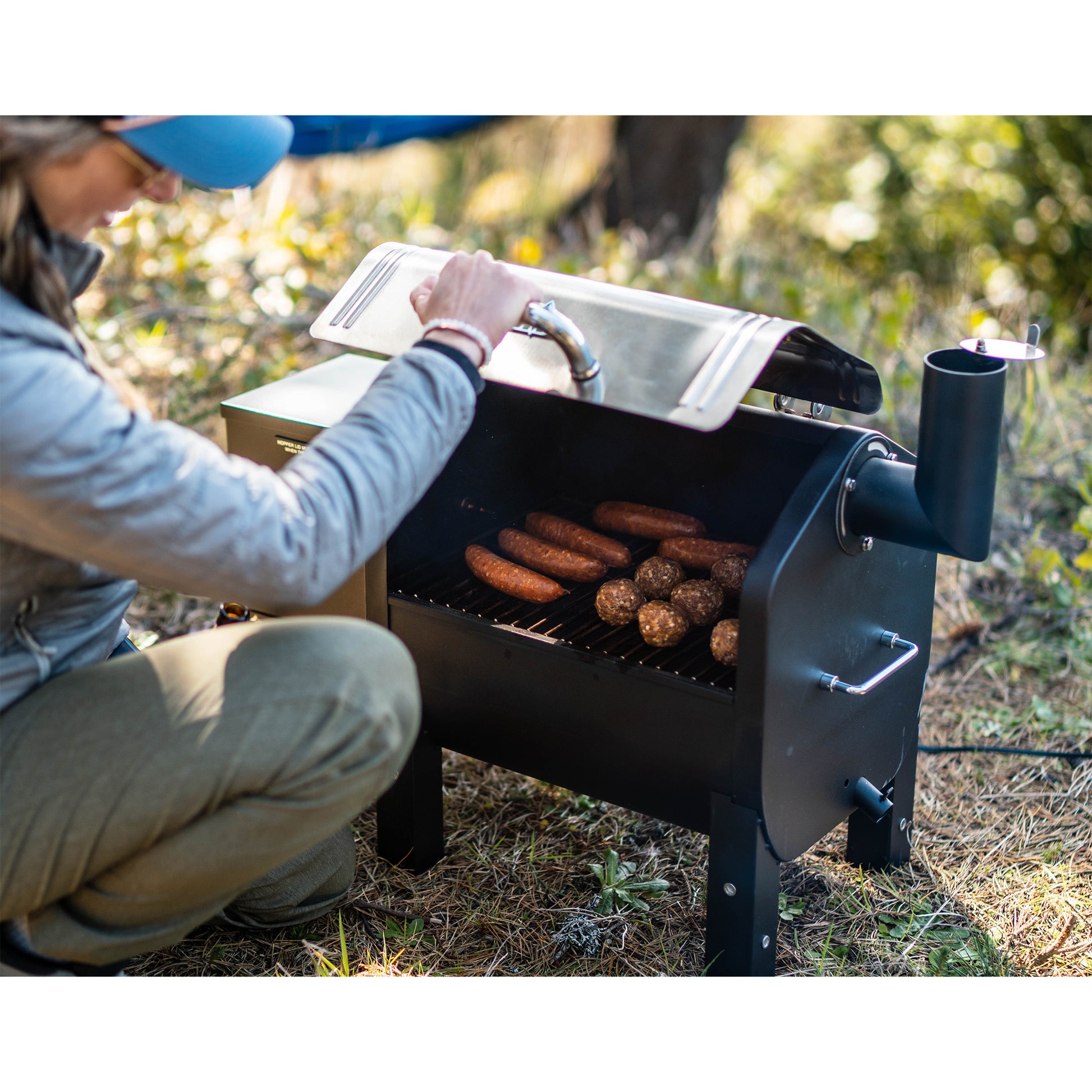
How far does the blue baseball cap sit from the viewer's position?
166 cm

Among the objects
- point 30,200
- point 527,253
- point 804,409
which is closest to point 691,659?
point 804,409

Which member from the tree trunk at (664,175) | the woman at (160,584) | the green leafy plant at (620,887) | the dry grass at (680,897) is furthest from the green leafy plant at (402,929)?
the tree trunk at (664,175)

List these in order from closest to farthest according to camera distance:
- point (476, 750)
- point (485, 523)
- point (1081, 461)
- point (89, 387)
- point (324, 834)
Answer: point (89, 387) < point (324, 834) < point (476, 750) < point (485, 523) < point (1081, 461)

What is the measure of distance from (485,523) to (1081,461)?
8.53ft

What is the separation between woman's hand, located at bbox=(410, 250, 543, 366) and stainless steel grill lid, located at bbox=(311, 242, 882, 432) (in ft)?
0.31

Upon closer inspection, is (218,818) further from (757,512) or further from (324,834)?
(757,512)

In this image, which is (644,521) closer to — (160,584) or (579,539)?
(579,539)

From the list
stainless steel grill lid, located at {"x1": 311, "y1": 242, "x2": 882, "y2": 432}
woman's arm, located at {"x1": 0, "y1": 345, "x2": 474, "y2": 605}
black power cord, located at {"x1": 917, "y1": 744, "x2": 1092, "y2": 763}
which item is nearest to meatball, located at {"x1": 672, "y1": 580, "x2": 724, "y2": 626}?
stainless steel grill lid, located at {"x1": 311, "y1": 242, "x2": 882, "y2": 432}

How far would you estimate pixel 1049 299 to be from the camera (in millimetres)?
7285

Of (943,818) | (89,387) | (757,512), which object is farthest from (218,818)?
(943,818)

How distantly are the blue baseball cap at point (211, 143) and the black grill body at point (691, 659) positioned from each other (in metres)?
0.89

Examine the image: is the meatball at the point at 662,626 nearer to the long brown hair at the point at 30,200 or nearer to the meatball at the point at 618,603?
the meatball at the point at 618,603

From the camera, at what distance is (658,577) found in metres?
2.49

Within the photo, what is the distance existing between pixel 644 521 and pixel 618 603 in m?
0.32
